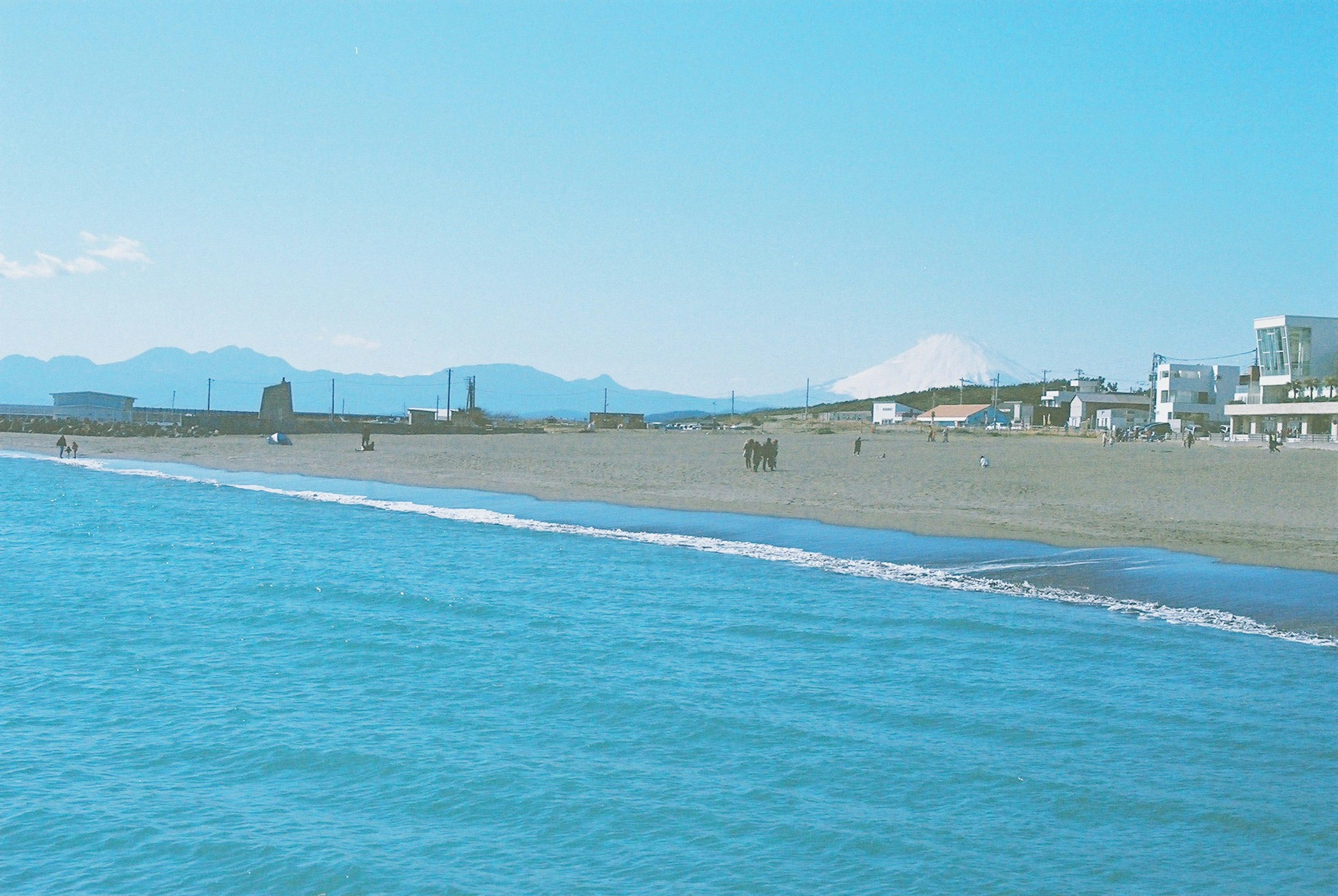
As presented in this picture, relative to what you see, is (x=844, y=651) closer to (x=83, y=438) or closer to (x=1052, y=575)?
(x=1052, y=575)

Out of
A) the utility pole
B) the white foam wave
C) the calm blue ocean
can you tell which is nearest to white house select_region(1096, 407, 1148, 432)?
the utility pole

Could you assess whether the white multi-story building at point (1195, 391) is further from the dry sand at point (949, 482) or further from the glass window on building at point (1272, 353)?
the dry sand at point (949, 482)

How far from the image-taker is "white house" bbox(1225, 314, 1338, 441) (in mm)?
86375

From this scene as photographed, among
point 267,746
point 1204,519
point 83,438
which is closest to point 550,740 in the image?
point 267,746

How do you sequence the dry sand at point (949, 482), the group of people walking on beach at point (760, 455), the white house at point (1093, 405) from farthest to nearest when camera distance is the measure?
the white house at point (1093, 405)
the group of people walking on beach at point (760, 455)
the dry sand at point (949, 482)

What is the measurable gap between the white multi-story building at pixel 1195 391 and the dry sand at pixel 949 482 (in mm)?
44771

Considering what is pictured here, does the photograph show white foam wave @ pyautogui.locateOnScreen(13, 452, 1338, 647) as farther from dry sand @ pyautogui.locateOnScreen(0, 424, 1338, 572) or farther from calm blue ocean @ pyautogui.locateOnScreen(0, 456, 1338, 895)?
dry sand @ pyautogui.locateOnScreen(0, 424, 1338, 572)

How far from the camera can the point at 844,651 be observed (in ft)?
45.9

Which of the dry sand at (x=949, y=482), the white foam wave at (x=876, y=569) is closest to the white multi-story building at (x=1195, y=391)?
the dry sand at (x=949, y=482)

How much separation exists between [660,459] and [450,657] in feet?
144

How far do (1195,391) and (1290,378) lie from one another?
28668 millimetres

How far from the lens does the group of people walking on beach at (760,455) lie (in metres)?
47.3

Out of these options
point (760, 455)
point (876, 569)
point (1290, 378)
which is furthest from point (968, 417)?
point (876, 569)

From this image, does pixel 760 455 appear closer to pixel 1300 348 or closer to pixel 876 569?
pixel 876 569
